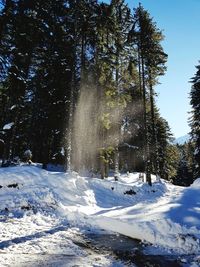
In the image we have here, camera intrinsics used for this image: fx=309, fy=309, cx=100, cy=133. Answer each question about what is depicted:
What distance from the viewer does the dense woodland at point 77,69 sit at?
19172 mm

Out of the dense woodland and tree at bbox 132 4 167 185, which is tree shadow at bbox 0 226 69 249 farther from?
tree at bbox 132 4 167 185

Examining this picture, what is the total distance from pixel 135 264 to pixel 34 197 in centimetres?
673

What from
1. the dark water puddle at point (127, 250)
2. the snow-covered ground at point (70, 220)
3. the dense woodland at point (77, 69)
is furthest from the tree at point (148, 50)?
the dark water puddle at point (127, 250)

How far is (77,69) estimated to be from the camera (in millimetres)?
25156

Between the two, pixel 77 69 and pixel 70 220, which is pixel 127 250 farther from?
pixel 77 69

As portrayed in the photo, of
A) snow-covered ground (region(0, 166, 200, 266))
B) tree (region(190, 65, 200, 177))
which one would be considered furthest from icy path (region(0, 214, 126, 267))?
tree (region(190, 65, 200, 177))

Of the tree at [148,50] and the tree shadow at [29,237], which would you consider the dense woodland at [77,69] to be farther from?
the tree shadow at [29,237]

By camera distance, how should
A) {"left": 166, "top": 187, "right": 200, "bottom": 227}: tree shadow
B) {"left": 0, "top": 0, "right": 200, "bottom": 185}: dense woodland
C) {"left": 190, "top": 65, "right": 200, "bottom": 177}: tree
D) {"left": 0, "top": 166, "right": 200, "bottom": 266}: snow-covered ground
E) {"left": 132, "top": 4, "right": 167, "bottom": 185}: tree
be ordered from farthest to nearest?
{"left": 190, "top": 65, "right": 200, "bottom": 177}: tree, {"left": 132, "top": 4, "right": 167, "bottom": 185}: tree, {"left": 0, "top": 0, "right": 200, "bottom": 185}: dense woodland, {"left": 166, "top": 187, "right": 200, "bottom": 227}: tree shadow, {"left": 0, "top": 166, "right": 200, "bottom": 266}: snow-covered ground

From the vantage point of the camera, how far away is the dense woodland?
19172 mm

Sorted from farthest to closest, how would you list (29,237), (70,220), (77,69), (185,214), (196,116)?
1. (196,116)
2. (77,69)
3. (185,214)
4. (70,220)
5. (29,237)

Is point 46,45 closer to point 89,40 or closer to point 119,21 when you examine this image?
point 89,40

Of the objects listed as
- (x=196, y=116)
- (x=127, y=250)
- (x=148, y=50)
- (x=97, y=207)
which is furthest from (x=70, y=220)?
(x=196, y=116)

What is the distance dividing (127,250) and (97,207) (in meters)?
6.18

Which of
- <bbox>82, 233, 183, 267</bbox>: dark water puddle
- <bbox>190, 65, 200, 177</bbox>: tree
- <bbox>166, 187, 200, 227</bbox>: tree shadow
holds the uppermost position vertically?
<bbox>190, 65, 200, 177</bbox>: tree
